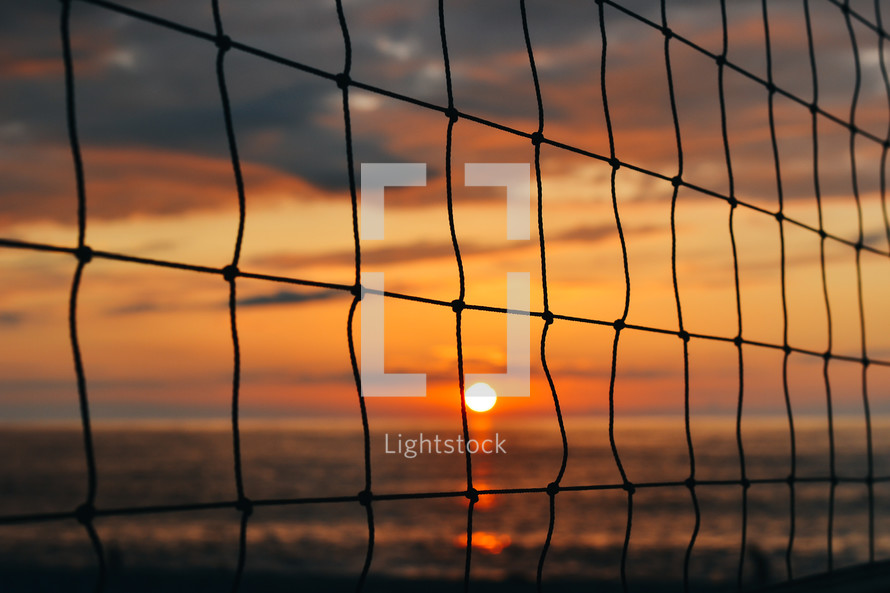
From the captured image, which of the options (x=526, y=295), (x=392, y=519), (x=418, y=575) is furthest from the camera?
(x=392, y=519)

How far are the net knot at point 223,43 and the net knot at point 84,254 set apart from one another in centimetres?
40

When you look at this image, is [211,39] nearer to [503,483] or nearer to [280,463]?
[503,483]

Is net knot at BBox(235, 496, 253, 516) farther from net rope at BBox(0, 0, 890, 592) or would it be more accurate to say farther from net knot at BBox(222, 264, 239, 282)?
net knot at BBox(222, 264, 239, 282)

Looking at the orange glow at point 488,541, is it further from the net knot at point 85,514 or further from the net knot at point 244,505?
the net knot at point 85,514

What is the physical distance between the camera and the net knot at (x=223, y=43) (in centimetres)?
133

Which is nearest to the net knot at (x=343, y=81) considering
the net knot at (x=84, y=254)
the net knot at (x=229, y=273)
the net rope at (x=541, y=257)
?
the net rope at (x=541, y=257)

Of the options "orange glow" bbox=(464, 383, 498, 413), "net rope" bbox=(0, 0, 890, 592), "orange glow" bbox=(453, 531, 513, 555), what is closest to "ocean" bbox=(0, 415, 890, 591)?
"orange glow" bbox=(453, 531, 513, 555)

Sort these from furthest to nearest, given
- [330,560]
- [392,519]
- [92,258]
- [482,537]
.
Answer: [392,519] < [482,537] < [330,560] < [92,258]

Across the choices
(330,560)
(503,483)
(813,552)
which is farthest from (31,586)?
(503,483)

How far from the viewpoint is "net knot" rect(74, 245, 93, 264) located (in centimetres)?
109

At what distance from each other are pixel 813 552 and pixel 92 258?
872 inches

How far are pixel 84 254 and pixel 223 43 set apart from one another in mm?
413

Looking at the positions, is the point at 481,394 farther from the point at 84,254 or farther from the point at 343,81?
the point at 84,254

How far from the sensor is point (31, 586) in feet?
56.7
